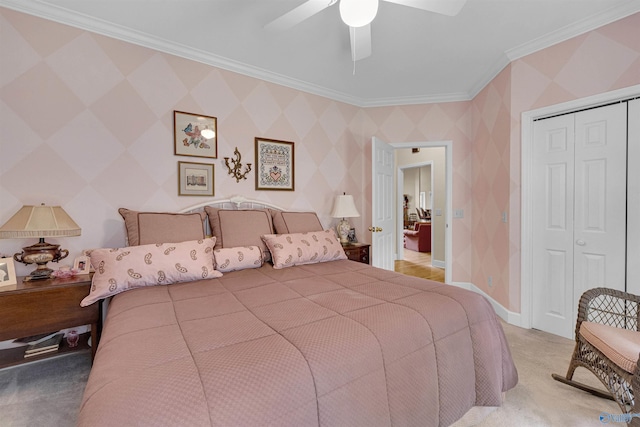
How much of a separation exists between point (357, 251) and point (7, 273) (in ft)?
9.47

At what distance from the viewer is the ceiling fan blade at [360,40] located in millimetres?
1872

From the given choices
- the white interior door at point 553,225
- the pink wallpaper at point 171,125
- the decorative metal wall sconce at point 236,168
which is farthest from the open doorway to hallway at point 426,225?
the decorative metal wall sconce at point 236,168

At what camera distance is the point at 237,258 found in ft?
7.50

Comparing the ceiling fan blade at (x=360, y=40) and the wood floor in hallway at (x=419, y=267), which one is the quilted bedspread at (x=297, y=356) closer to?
the ceiling fan blade at (x=360, y=40)

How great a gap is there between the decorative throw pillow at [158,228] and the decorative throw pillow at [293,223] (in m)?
0.73

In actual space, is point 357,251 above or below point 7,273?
below

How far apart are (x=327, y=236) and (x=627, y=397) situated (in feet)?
6.71

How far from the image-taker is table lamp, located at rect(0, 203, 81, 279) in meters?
1.84

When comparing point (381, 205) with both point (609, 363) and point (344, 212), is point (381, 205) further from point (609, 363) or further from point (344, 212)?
point (609, 363)

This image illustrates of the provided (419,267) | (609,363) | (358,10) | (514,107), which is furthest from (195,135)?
(419,267)

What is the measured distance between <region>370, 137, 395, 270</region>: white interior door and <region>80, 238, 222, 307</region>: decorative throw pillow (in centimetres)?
213

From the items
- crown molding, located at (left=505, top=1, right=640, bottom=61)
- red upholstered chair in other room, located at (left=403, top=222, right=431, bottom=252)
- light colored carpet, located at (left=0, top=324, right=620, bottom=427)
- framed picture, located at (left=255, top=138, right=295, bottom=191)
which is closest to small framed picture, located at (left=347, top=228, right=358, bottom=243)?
framed picture, located at (left=255, top=138, right=295, bottom=191)

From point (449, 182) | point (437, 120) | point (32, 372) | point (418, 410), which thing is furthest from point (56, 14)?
point (449, 182)

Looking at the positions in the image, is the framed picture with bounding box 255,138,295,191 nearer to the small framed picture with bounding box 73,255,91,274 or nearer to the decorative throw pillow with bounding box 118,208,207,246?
the decorative throw pillow with bounding box 118,208,207,246
